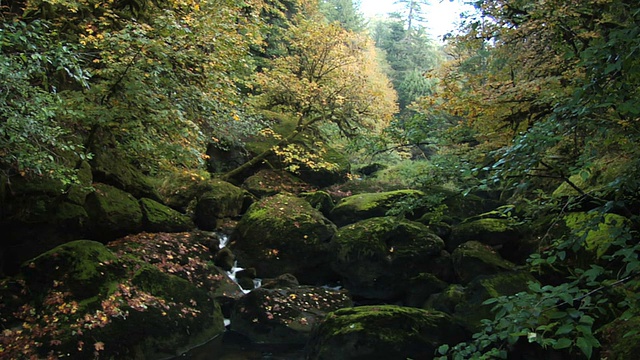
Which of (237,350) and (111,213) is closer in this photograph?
(237,350)

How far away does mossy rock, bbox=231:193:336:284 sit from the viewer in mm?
10711

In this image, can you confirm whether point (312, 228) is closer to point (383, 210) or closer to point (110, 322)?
point (383, 210)

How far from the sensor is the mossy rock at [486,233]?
9891 millimetres

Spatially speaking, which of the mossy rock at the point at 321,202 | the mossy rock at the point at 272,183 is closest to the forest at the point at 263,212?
the mossy rock at the point at 321,202

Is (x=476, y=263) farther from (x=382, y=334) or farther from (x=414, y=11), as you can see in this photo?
(x=414, y=11)

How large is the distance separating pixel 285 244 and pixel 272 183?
5.48m

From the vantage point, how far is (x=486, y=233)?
1017 cm

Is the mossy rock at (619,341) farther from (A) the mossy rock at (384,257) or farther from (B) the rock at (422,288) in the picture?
(A) the mossy rock at (384,257)

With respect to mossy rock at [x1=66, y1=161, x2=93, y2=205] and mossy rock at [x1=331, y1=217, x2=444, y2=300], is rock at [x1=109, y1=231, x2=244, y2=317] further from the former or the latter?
mossy rock at [x1=331, y1=217, x2=444, y2=300]

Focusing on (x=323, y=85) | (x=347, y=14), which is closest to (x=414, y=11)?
(x=347, y=14)

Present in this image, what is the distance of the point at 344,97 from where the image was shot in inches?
581

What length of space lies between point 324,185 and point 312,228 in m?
6.52

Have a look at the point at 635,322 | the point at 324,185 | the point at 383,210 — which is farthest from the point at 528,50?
the point at 324,185

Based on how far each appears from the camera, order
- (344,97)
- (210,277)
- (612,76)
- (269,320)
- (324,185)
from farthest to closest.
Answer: (324,185) < (344,97) < (210,277) < (269,320) < (612,76)
